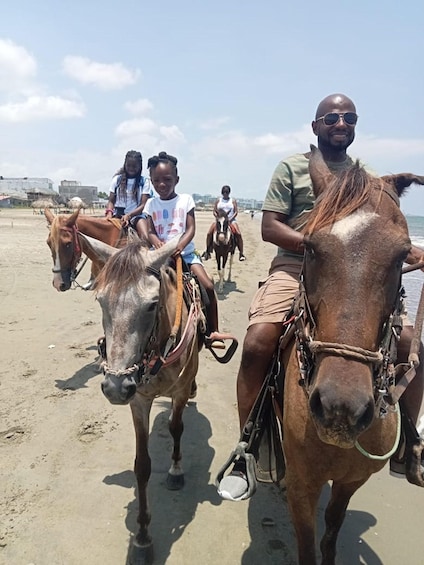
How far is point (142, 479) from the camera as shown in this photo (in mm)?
3332

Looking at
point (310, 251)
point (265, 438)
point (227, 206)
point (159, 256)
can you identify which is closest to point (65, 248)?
point (159, 256)

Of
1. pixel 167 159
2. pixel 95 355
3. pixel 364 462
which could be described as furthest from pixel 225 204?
pixel 364 462

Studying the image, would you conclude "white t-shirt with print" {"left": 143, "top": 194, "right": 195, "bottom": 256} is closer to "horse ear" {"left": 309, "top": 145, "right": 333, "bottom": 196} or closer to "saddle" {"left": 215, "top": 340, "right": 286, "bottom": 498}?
"saddle" {"left": 215, "top": 340, "right": 286, "bottom": 498}

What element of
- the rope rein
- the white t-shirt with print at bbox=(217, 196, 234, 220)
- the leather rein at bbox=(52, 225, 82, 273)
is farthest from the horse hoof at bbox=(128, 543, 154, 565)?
the white t-shirt with print at bbox=(217, 196, 234, 220)

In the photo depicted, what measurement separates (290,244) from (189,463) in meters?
2.76

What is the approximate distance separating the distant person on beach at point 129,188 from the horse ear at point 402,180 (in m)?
5.21

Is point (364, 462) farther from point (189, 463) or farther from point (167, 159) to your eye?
point (167, 159)

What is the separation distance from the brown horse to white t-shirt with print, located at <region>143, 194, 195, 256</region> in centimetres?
242

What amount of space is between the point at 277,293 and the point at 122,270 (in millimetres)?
1202

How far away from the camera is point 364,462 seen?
7.58 feet

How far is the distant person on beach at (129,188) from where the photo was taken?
705 centimetres

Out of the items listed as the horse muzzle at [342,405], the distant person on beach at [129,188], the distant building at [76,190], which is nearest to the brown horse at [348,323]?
the horse muzzle at [342,405]

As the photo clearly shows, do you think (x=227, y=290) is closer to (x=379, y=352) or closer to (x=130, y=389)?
(x=130, y=389)

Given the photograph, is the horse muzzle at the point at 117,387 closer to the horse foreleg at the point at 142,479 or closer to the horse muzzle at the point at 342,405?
the horse foreleg at the point at 142,479
